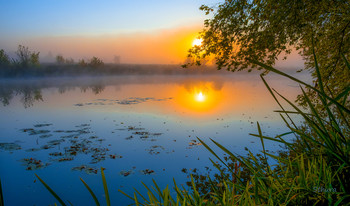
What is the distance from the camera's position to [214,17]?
27.5ft

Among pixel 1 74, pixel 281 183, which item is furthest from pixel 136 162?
pixel 1 74

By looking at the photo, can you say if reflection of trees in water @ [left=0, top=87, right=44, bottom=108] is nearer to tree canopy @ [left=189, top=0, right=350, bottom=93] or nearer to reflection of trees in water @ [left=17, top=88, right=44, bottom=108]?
reflection of trees in water @ [left=17, top=88, right=44, bottom=108]

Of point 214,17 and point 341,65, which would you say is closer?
point 341,65

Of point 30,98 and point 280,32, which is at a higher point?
point 280,32

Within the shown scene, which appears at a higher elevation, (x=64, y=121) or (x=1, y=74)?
(x=1, y=74)

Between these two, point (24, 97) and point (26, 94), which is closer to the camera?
point (24, 97)

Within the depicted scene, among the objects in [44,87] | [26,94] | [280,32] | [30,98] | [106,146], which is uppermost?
[280,32]

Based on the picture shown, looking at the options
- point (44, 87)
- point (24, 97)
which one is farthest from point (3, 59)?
point (24, 97)

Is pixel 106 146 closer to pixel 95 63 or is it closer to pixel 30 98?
pixel 30 98

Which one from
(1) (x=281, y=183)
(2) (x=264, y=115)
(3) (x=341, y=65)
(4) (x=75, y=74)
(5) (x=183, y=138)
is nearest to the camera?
(1) (x=281, y=183)

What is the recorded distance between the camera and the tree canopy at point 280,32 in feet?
21.5

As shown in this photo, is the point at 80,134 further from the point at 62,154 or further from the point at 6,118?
the point at 6,118

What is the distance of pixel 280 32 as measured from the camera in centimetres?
761

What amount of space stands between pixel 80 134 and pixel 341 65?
54.4 feet
